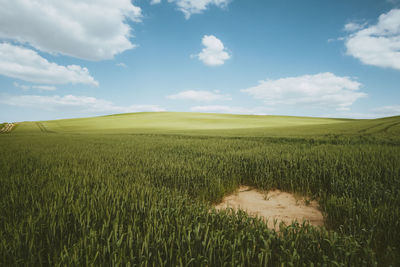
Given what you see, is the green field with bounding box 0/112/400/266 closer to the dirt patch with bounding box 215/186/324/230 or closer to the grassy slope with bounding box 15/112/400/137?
the dirt patch with bounding box 215/186/324/230

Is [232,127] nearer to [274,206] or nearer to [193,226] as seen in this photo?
[274,206]

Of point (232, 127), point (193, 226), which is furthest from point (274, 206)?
point (232, 127)

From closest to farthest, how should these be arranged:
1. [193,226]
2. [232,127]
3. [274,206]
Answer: [193,226]
[274,206]
[232,127]

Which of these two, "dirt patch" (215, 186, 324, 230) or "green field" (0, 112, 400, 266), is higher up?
"green field" (0, 112, 400, 266)

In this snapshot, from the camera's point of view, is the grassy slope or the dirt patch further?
the grassy slope

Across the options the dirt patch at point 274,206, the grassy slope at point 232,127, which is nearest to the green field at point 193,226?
the dirt patch at point 274,206

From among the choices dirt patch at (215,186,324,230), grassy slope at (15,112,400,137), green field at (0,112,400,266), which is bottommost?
dirt patch at (215,186,324,230)

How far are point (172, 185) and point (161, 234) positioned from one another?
6.31 feet

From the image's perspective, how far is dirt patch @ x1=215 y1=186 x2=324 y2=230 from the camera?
279 centimetres

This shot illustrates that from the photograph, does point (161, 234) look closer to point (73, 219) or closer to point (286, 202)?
point (73, 219)

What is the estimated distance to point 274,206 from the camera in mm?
3227

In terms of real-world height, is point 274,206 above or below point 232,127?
below

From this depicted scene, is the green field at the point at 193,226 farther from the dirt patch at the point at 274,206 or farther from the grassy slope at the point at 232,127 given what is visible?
the grassy slope at the point at 232,127

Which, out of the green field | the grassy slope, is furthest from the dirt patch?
the grassy slope
